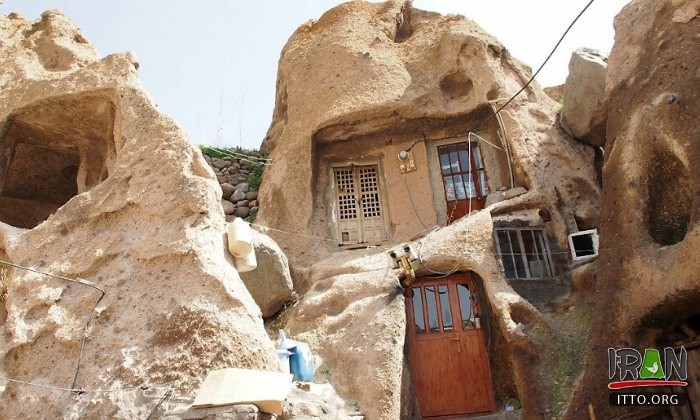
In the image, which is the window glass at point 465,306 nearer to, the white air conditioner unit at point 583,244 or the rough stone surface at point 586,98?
the white air conditioner unit at point 583,244

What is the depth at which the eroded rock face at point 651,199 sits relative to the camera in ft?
23.9

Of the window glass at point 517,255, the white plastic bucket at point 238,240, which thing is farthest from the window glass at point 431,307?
the white plastic bucket at point 238,240

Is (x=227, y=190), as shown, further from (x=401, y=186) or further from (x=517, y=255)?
(x=517, y=255)

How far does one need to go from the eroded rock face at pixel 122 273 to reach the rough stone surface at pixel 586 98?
25.3 ft

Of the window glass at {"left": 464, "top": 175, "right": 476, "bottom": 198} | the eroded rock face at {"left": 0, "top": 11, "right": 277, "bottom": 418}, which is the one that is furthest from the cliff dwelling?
the window glass at {"left": 464, "top": 175, "right": 476, "bottom": 198}

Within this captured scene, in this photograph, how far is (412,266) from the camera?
31.3 ft

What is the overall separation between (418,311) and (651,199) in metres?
4.01

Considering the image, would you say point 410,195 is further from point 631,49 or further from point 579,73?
point 631,49

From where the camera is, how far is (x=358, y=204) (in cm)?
1258

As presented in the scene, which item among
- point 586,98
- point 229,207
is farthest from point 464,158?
point 229,207

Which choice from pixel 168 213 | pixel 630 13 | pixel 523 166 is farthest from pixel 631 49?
pixel 168 213

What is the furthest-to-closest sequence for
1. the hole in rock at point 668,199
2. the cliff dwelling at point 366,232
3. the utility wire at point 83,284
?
the hole in rock at point 668,199 < the cliff dwelling at point 366,232 < the utility wire at point 83,284

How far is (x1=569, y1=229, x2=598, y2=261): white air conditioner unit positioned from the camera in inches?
383

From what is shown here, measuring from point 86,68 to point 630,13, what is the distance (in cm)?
851
